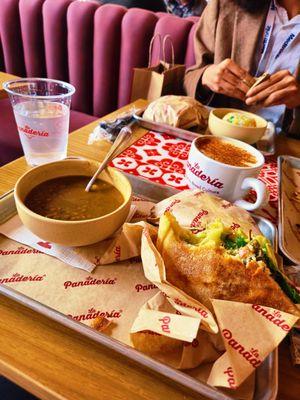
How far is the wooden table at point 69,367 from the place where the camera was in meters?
0.43

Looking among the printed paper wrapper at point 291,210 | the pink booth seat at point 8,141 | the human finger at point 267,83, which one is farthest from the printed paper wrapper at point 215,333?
the pink booth seat at point 8,141

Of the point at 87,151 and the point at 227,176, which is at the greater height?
the point at 227,176

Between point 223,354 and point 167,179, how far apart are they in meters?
0.57

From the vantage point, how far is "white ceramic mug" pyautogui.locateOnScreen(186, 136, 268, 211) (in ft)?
2.51

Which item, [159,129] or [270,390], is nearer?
[270,390]

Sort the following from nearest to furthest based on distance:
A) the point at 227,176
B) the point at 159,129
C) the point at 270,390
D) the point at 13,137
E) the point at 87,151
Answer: the point at 270,390 → the point at 227,176 → the point at 87,151 → the point at 159,129 → the point at 13,137

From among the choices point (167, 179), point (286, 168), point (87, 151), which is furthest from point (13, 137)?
point (286, 168)

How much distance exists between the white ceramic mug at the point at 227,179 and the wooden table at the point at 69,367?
34 cm

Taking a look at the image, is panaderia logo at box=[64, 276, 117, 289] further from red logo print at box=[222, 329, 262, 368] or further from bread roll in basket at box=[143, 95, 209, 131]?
bread roll in basket at box=[143, 95, 209, 131]

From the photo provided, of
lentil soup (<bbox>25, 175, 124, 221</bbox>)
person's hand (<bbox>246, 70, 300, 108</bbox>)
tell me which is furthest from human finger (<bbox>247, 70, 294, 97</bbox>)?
lentil soup (<bbox>25, 175, 124, 221</bbox>)

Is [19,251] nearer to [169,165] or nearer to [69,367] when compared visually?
[69,367]

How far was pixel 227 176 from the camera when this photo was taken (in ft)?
2.55

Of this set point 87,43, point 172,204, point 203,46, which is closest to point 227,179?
point 172,204

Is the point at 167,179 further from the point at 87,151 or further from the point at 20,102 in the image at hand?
the point at 20,102
